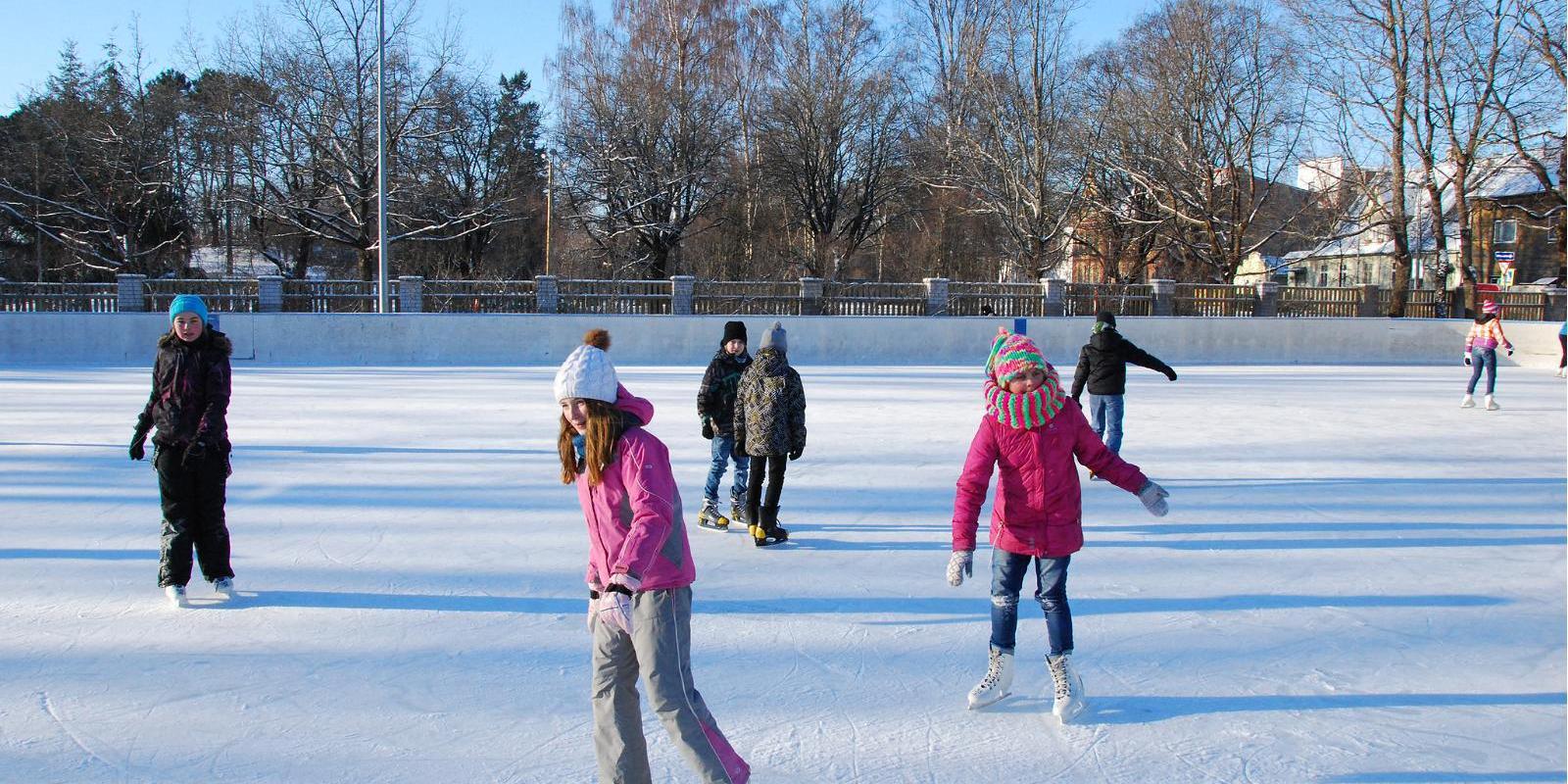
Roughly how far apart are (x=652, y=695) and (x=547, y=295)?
21.5 metres

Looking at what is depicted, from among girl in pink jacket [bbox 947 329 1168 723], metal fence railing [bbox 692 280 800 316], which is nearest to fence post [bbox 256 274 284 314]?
metal fence railing [bbox 692 280 800 316]

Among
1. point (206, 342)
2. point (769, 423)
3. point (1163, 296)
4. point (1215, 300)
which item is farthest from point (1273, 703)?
point (1215, 300)

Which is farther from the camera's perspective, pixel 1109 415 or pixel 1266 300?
pixel 1266 300

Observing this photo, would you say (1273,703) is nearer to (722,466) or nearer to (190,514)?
(722,466)

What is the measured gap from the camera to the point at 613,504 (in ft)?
8.98

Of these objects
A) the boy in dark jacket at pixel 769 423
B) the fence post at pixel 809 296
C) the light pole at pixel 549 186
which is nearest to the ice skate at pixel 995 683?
the boy in dark jacket at pixel 769 423

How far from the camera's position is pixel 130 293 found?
70.7 feet

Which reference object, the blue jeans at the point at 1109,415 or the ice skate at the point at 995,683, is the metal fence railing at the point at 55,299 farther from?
the ice skate at the point at 995,683

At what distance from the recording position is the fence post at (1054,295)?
2523cm

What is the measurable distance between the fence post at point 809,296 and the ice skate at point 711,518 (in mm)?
17866

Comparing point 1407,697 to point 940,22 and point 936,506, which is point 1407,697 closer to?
point 936,506

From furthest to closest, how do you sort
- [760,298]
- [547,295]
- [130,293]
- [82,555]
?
[760,298], [547,295], [130,293], [82,555]

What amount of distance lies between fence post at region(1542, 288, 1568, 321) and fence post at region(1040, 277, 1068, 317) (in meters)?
13.9

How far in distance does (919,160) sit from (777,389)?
3200cm
